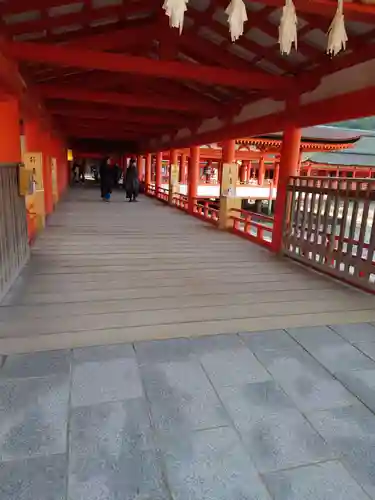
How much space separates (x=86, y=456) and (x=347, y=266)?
11.4ft

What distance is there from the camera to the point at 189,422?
170 cm

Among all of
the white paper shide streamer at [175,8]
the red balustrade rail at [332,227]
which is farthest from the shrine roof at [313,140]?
the white paper shide streamer at [175,8]

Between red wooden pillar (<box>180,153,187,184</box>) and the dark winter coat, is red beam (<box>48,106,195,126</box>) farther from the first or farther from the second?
red wooden pillar (<box>180,153,187,184</box>)

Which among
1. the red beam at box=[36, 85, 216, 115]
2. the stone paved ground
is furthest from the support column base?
the stone paved ground

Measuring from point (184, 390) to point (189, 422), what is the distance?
250 mm

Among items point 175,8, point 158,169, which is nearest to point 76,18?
point 175,8

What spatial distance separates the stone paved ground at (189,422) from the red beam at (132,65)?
3.45 metres

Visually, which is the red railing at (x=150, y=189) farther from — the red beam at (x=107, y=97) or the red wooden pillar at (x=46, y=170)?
the red beam at (x=107, y=97)

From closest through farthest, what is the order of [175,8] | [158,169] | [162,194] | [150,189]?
[175,8] → [162,194] → [158,169] → [150,189]

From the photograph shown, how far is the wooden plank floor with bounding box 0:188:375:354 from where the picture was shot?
262 cm

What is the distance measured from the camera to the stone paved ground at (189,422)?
1.36 m

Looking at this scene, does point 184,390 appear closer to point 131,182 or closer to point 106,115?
point 106,115

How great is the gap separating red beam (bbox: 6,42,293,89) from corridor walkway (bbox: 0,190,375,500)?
2.46 m

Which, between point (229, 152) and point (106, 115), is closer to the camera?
point (229, 152)
